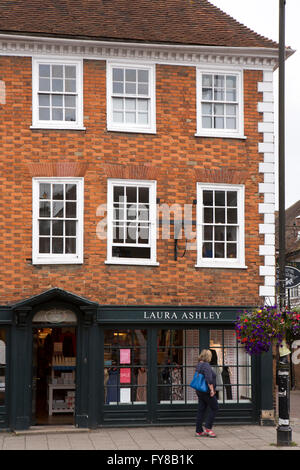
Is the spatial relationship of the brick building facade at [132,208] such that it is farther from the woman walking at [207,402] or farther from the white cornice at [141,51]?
the woman walking at [207,402]

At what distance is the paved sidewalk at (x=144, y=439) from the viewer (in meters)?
14.0

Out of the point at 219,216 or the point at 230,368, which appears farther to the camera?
the point at 219,216

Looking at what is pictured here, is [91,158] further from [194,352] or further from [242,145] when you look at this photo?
[194,352]

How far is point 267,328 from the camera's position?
1413cm

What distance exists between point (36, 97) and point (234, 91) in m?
4.60

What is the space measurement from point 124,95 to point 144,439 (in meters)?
7.51

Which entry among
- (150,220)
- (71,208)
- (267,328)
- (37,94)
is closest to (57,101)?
(37,94)

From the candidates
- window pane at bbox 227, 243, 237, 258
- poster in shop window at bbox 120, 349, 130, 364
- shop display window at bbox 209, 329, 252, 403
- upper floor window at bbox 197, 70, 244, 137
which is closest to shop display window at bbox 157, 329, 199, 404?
shop display window at bbox 209, 329, 252, 403

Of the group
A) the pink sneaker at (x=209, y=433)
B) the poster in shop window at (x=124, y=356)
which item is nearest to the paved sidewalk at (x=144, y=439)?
the pink sneaker at (x=209, y=433)

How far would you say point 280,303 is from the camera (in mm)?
14117

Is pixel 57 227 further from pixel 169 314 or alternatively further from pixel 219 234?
pixel 219 234

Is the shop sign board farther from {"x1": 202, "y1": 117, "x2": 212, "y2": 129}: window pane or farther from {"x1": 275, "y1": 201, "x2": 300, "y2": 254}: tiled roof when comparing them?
{"x1": 275, "y1": 201, "x2": 300, "y2": 254}: tiled roof

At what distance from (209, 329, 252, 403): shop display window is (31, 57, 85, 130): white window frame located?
561 centimetres

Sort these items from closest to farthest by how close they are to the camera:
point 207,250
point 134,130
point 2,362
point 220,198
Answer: point 2,362 → point 134,130 → point 207,250 → point 220,198
